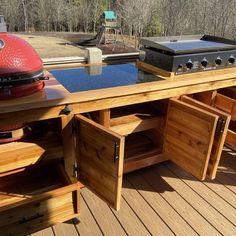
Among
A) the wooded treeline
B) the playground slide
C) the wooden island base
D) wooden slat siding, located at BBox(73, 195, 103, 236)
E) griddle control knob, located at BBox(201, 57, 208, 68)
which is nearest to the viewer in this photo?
the wooden island base

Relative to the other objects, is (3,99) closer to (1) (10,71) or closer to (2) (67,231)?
(1) (10,71)

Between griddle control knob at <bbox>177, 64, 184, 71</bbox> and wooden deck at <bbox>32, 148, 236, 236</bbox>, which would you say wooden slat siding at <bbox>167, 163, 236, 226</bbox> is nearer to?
wooden deck at <bbox>32, 148, 236, 236</bbox>

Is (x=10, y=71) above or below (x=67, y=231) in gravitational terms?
above

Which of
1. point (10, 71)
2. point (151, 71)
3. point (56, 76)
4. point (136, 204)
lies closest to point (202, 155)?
point (136, 204)

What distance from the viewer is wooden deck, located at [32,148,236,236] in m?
2.05

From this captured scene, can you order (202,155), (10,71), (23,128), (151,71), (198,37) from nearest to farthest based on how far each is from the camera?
(10,71)
(23,128)
(202,155)
(151,71)
(198,37)

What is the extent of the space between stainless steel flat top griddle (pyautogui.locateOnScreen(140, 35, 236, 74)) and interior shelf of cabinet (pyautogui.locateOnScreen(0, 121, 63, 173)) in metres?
1.10

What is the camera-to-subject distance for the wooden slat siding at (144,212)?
205 cm

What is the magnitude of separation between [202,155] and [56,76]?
1320 millimetres

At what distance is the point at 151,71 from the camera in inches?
97.7

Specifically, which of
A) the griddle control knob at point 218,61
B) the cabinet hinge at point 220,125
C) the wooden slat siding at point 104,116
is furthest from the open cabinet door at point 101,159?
the griddle control knob at point 218,61

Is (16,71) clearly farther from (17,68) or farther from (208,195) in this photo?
(208,195)

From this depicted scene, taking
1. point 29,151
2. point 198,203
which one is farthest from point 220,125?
point 29,151

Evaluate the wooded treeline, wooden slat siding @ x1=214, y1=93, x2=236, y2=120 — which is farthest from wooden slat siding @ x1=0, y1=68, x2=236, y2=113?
the wooded treeline
